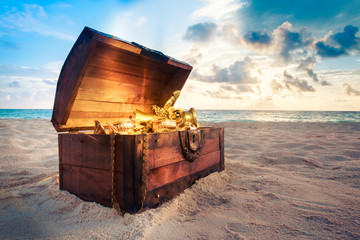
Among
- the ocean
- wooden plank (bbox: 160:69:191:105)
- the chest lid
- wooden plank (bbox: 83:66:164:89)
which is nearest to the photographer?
the chest lid

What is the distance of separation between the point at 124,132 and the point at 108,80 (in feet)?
2.44

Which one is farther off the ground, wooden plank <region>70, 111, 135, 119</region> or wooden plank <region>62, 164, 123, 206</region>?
wooden plank <region>70, 111, 135, 119</region>

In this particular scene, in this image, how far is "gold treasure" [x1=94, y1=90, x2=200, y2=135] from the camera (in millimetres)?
1987

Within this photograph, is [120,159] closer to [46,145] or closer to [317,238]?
[317,238]

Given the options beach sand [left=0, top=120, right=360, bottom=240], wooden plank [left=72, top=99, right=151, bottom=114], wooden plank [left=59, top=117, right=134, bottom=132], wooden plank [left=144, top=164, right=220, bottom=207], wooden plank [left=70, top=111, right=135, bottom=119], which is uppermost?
wooden plank [left=72, top=99, right=151, bottom=114]

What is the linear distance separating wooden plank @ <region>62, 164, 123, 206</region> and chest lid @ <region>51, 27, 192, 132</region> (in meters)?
0.62

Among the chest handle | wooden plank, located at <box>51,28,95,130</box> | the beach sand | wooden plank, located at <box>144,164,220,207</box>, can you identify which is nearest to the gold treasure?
the chest handle

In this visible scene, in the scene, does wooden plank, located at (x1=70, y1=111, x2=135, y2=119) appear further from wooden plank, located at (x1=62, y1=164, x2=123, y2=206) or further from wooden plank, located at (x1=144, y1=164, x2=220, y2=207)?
wooden plank, located at (x1=144, y1=164, x2=220, y2=207)

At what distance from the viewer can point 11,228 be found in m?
1.39

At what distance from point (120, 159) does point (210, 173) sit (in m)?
1.29

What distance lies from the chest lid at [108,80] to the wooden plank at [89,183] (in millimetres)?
621

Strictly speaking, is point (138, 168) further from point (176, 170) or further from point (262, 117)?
point (262, 117)

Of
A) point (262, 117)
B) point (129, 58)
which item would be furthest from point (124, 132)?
point (262, 117)

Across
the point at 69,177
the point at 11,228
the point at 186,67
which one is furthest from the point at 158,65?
the point at 11,228
